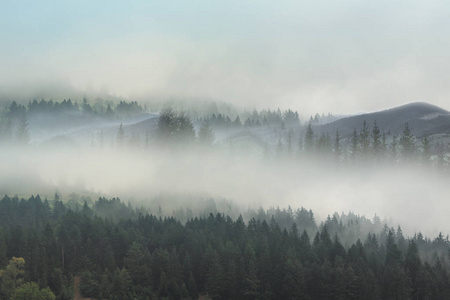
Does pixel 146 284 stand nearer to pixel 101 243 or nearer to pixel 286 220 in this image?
pixel 101 243

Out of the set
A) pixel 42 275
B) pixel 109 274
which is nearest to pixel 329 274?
pixel 109 274

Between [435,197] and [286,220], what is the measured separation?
202 feet

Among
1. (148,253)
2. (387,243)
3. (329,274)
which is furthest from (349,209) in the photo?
(148,253)

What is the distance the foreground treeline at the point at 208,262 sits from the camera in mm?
120625

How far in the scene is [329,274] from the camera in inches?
4793

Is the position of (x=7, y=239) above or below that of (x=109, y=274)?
above

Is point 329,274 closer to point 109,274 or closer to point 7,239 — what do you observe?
point 109,274

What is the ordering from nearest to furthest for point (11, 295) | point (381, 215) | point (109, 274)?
point (11, 295) → point (109, 274) → point (381, 215)

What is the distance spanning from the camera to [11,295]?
11975 cm

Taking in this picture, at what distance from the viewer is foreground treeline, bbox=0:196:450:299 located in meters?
121

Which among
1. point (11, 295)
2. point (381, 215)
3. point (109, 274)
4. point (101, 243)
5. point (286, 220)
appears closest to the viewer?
point (11, 295)

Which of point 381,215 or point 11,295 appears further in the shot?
point 381,215

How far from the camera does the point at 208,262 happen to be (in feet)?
433

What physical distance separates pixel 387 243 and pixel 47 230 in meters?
91.5
